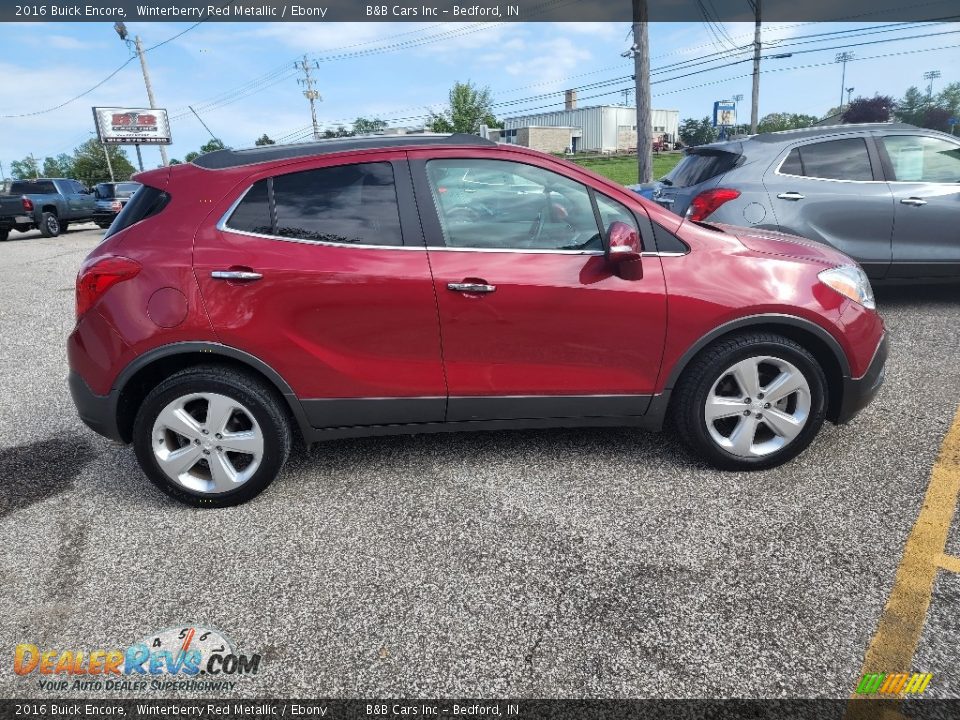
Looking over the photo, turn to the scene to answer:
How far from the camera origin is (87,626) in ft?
7.54

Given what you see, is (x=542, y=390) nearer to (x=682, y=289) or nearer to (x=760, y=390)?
(x=682, y=289)

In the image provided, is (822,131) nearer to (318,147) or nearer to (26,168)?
(318,147)

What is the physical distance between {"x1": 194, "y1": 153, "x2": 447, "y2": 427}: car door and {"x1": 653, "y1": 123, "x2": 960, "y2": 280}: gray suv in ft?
11.9

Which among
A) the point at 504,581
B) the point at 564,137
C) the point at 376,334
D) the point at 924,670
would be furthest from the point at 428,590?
the point at 564,137

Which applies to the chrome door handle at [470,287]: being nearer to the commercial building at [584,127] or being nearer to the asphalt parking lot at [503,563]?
the asphalt parking lot at [503,563]

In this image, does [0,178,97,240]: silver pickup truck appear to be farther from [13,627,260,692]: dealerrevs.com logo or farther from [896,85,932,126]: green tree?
[896,85,932,126]: green tree

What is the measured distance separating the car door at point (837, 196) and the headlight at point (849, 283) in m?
2.52

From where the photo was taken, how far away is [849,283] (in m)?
3.21

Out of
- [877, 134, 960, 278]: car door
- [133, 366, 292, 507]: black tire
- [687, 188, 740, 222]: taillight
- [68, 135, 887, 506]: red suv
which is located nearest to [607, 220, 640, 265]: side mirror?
[68, 135, 887, 506]: red suv

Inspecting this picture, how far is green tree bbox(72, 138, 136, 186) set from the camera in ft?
232

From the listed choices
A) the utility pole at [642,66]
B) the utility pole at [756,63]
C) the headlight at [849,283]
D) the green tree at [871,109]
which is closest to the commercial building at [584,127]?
the green tree at [871,109]

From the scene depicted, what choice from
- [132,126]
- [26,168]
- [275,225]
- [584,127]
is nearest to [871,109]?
[584,127]

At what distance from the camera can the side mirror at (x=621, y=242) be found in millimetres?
2855

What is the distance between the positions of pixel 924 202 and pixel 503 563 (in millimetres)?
5500
